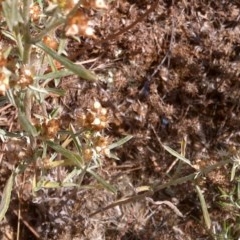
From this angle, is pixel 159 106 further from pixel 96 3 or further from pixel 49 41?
pixel 96 3

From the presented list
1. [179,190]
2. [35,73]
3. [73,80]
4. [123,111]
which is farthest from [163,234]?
[35,73]

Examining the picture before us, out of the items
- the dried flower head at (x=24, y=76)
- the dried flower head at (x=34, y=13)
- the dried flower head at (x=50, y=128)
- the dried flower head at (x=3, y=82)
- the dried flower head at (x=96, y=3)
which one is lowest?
the dried flower head at (x=50, y=128)

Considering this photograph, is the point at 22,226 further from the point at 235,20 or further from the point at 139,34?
the point at 235,20

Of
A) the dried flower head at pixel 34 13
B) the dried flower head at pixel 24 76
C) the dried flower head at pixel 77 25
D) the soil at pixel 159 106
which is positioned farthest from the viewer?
the soil at pixel 159 106

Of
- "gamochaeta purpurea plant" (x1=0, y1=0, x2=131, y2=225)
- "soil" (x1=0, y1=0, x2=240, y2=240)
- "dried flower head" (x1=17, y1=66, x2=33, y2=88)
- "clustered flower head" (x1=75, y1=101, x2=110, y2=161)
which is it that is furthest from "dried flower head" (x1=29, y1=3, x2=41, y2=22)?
"soil" (x1=0, y1=0, x2=240, y2=240)


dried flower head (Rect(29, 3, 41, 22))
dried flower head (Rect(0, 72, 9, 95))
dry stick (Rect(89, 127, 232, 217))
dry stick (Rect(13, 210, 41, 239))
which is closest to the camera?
dried flower head (Rect(0, 72, 9, 95))

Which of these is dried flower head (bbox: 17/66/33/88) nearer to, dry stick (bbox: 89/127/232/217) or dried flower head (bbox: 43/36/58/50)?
dried flower head (bbox: 43/36/58/50)

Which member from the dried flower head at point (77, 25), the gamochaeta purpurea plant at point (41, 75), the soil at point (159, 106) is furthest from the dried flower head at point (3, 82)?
the soil at point (159, 106)

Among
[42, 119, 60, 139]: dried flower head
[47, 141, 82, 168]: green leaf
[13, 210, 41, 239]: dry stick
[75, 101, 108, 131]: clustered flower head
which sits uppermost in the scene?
[75, 101, 108, 131]: clustered flower head

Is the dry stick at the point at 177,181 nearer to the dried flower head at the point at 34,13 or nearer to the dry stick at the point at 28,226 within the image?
the dry stick at the point at 28,226
